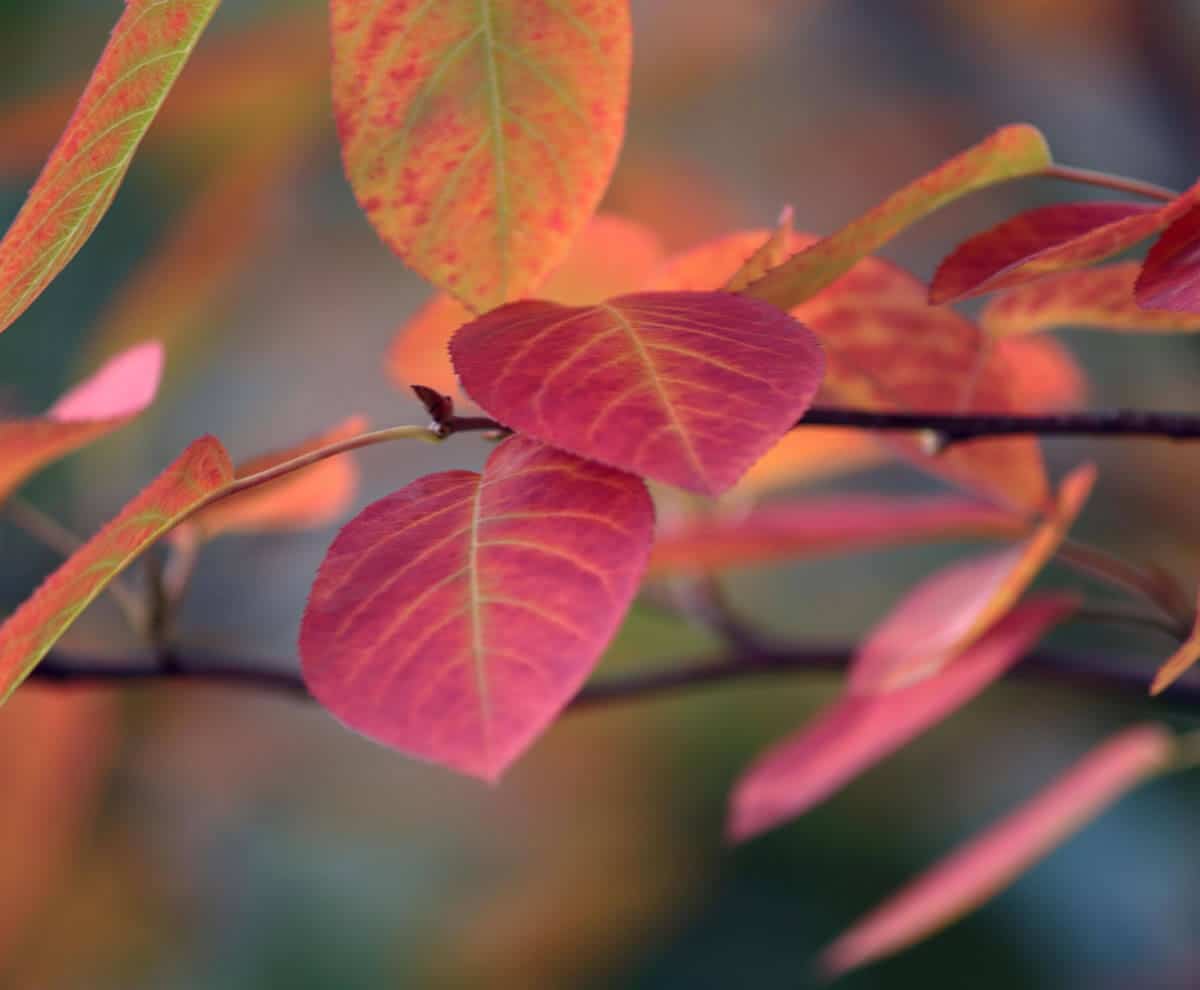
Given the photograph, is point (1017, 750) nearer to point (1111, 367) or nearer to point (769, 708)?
point (769, 708)

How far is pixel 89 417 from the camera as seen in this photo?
290mm

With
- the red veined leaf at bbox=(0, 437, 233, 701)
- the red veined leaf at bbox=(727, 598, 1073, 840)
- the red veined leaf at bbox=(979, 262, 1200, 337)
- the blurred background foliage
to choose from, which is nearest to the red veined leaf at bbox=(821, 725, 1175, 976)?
the red veined leaf at bbox=(727, 598, 1073, 840)

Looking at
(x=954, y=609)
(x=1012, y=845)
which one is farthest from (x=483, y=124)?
(x=1012, y=845)

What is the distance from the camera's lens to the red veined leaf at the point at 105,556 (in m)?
0.21

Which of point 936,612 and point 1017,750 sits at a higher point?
point 936,612

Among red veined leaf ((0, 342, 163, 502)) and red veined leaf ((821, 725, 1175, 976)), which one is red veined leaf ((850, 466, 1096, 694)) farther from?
red veined leaf ((0, 342, 163, 502))

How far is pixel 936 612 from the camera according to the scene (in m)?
0.40

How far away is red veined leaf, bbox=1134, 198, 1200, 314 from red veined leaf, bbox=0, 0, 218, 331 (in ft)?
0.57

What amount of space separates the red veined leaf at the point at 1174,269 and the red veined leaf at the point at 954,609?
100 mm

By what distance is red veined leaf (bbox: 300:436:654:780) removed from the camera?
179 mm

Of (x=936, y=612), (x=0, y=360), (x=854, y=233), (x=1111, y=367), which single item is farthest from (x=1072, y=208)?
(x=0, y=360)

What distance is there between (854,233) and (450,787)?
4.65 ft

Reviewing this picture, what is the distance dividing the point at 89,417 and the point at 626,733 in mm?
1231

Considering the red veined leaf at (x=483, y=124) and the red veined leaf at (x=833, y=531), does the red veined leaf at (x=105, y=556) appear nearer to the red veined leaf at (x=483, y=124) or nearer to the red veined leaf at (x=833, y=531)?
the red veined leaf at (x=483, y=124)
